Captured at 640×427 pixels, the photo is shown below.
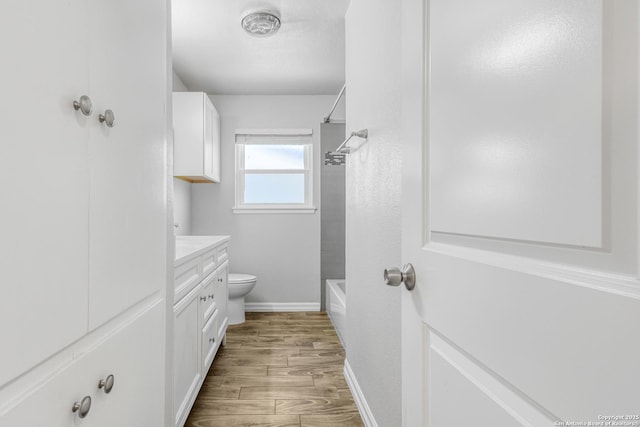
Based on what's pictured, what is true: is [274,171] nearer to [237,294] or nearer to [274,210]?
[274,210]

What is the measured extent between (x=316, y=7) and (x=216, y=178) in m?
1.92

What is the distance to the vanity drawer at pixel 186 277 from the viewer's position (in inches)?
57.4

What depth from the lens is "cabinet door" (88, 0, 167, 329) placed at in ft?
2.48

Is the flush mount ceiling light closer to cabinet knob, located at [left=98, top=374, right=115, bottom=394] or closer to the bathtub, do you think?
the bathtub

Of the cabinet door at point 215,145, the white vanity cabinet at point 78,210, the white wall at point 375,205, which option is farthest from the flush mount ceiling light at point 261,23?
the white vanity cabinet at point 78,210

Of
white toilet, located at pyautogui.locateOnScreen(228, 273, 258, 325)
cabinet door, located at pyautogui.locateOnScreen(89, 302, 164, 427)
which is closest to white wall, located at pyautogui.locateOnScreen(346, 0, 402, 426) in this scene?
cabinet door, located at pyautogui.locateOnScreen(89, 302, 164, 427)

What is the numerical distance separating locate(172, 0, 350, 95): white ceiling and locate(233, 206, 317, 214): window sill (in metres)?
1.25

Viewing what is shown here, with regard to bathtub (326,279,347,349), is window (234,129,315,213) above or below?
above

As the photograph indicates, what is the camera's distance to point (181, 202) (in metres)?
3.32

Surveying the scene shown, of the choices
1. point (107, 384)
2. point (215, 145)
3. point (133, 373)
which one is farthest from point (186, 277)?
point (215, 145)

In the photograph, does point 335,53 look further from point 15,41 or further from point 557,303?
point 557,303

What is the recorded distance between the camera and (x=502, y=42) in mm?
493

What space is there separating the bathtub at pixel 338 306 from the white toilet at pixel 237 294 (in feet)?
2.59

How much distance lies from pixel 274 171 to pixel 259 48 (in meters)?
1.41
